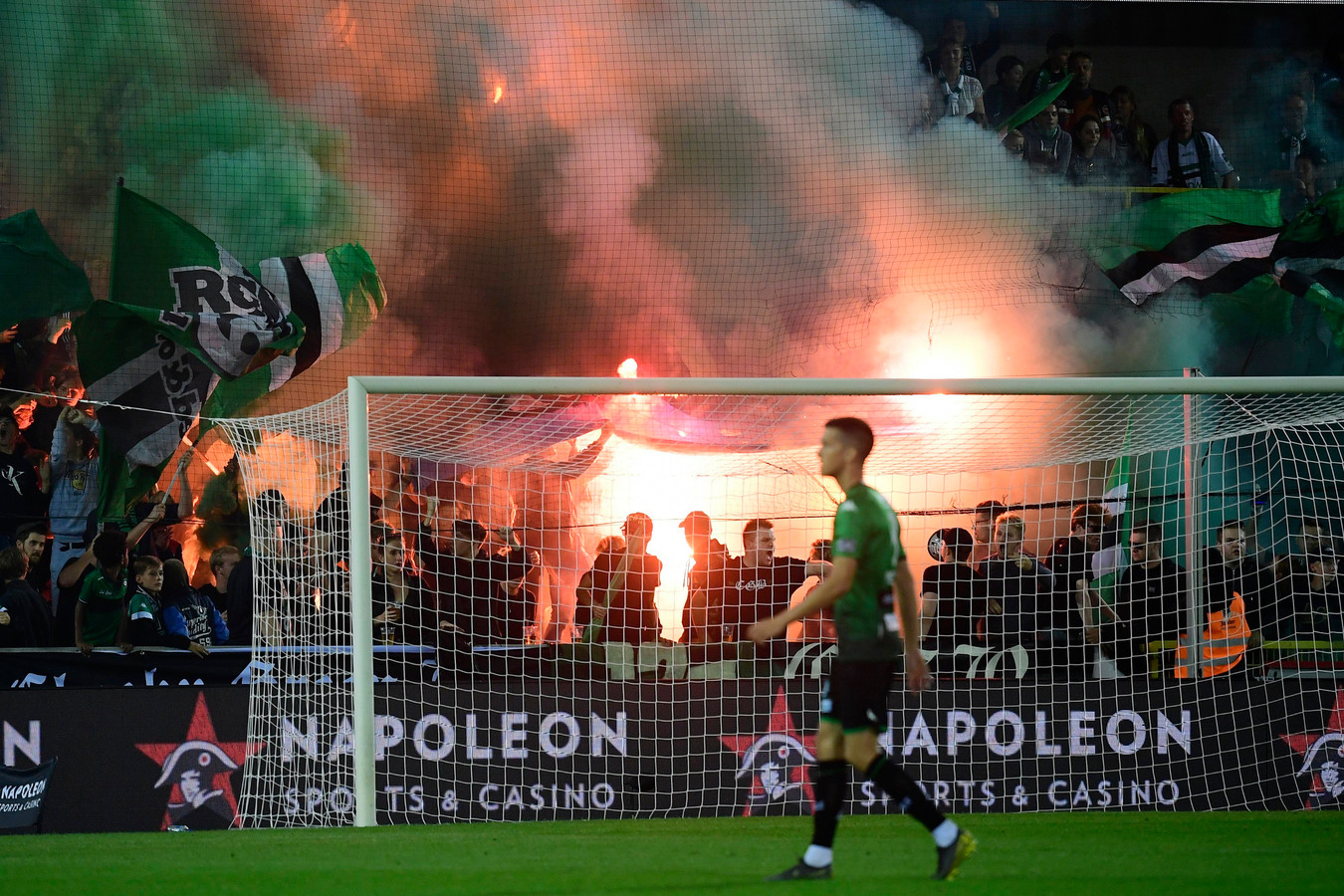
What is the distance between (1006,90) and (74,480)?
10096 millimetres

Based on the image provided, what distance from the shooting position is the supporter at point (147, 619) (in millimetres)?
7781

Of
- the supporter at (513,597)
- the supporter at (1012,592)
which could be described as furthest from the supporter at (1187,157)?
the supporter at (513,597)

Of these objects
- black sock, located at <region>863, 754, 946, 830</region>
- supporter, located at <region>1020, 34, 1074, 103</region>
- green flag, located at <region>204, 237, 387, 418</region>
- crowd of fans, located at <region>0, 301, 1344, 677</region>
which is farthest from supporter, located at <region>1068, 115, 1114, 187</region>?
black sock, located at <region>863, 754, 946, 830</region>

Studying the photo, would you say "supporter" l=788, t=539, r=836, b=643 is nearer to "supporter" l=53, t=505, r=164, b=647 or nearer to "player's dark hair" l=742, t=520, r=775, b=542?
"player's dark hair" l=742, t=520, r=775, b=542

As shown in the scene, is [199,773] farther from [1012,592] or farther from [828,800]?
[1012,592]

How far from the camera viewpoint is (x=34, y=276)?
13.2m

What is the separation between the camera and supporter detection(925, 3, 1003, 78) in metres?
14.0

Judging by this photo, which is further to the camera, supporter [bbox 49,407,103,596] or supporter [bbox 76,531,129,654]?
supporter [bbox 49,407,103,596]

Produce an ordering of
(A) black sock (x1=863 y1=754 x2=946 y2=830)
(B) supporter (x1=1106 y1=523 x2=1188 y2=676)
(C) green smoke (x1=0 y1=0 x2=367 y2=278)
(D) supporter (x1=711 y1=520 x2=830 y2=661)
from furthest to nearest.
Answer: (C) green smoke (x1=0 y1=0 x2=367 y2=278)
(D) supporter (x1=711 y1=520 x2=830 y2=661)
(B) supporter (x1=1106 y1=523 x2=1188 y2=676)
(A) black sock (x1=863 y1=754 x2=946 y2=830)

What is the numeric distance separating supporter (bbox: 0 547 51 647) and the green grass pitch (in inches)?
86.6

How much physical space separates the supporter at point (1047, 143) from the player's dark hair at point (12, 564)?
10.4 m

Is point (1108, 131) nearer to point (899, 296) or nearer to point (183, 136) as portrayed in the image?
point (899, 296)

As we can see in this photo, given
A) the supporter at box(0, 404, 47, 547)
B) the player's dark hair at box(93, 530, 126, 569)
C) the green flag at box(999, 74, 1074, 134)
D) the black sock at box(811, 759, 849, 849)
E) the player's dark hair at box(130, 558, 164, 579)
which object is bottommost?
the black sock at box(811, 759, 849, 849)

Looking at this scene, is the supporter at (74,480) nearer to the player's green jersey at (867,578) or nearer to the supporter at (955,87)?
the supporter at (955,87)
